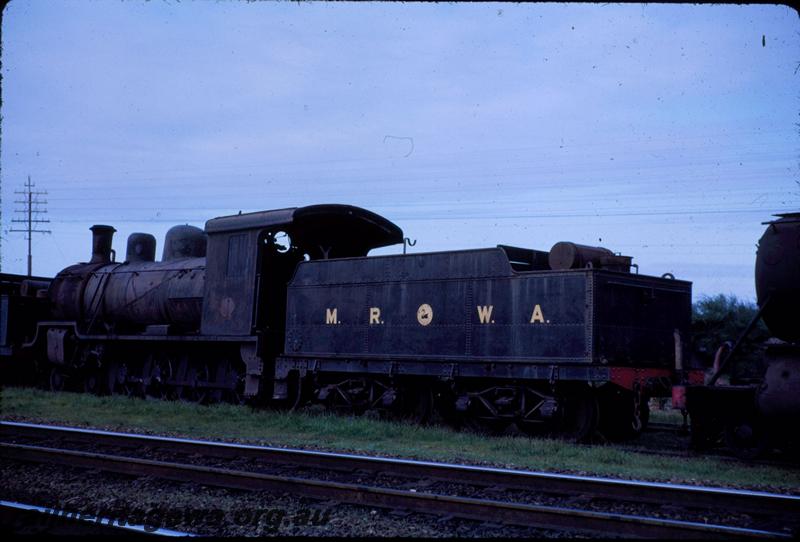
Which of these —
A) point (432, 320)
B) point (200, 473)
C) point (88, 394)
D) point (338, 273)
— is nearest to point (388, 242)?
point (338, 273)

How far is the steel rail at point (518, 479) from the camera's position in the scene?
6.47 meters

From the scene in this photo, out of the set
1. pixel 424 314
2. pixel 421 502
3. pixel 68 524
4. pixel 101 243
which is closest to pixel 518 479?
pixel 421 502

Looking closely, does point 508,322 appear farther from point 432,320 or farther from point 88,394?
point 88,394

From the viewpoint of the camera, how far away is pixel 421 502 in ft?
21.3

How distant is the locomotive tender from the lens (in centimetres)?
1135

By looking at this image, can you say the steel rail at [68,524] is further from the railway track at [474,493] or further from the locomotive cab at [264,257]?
the locomotive cab at [264,257]

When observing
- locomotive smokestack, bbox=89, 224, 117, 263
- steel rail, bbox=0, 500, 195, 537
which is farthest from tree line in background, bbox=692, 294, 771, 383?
steel rail, bbox=0, 500, 195, 537

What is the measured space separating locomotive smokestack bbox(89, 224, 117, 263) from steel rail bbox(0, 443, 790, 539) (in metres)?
12.3

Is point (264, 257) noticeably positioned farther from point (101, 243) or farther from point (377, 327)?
point (101, 243)

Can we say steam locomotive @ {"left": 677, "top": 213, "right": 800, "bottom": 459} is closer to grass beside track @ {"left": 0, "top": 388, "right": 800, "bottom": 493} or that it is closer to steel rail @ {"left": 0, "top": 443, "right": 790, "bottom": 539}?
grass beside track @ {"left": 0, "top": 388, "right": 800, "bottom": 493}

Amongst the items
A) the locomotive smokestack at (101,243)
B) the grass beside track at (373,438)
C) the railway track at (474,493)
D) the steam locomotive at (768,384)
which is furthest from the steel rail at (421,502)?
the locomotive smokestack at (101,243)

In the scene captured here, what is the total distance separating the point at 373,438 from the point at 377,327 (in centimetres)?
240

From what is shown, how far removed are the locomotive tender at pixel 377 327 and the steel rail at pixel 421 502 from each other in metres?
5.02

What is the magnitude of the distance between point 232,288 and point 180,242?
4.37m
